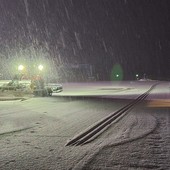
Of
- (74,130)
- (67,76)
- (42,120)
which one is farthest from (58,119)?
(67,76)

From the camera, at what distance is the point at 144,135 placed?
314 inches

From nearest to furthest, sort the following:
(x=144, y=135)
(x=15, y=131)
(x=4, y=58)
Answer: (x=144, y=135) → (x=15, y=131) → (x=4, y=58)

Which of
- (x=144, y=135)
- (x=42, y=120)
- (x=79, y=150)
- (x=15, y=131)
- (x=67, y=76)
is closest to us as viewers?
(x=79, y=150)

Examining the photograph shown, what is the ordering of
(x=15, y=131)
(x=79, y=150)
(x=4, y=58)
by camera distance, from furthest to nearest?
(x=4, y=58)
(x=15, y=131)
(x=79, y=150)

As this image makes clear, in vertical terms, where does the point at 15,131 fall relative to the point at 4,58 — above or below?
below

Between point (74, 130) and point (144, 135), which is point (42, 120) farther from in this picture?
point (144, 135)

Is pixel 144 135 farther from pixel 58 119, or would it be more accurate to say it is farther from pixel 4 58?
pixel 4 58

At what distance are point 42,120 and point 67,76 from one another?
283 feet

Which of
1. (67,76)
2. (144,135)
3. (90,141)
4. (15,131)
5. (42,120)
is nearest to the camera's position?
(90,141)

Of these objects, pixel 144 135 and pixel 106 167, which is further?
pixel 144 135

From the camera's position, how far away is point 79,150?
6422 millimetres

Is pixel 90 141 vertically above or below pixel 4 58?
below

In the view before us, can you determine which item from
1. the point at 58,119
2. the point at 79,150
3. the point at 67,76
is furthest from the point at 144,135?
the point at 67,76

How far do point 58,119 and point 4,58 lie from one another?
35.6 m
